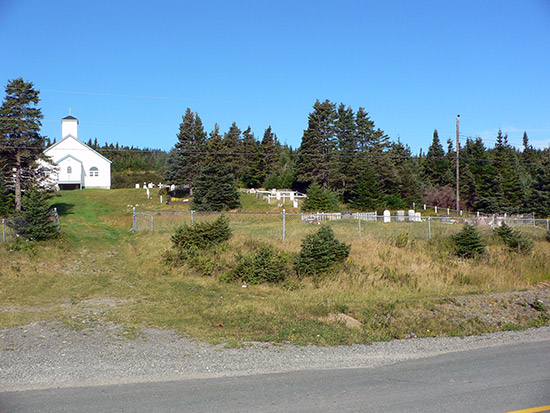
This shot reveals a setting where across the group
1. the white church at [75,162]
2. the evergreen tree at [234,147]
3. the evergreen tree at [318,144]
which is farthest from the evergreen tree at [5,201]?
the evergreen tree at [318,144]

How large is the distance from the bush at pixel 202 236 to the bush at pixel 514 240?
42.7ft

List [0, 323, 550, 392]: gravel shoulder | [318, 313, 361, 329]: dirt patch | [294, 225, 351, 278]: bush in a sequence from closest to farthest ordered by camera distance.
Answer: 1. [0, 323, 550, 392]: gravel shoulder
2. [318, 313, 361, 329]: dirt patch
3. [294, 225, 351, 278]: bush

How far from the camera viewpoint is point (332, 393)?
6.15m

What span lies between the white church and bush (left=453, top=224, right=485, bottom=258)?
162 ft

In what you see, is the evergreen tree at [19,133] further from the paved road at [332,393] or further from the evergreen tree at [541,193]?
the evergreen tree at [541,193]

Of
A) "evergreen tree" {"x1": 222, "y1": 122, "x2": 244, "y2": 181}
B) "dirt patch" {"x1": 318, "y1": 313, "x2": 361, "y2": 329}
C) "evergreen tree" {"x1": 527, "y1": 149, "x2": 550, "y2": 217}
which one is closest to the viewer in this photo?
"dirt patch" {"x1": 318, "y1": 313, "x2": 361, "y2": 329}

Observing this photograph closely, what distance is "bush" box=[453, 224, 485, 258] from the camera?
1953cm

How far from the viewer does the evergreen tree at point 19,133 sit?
28.9m

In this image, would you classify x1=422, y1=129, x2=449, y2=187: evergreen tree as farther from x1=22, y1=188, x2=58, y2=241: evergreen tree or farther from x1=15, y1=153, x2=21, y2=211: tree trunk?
x1=22, y1=188, x2=58, y2=241: evergreen tree

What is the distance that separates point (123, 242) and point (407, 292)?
14.0 meters

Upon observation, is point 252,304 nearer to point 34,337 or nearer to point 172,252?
point 34,337

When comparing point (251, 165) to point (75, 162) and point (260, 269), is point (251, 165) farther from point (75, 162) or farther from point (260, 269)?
point (260, 269)

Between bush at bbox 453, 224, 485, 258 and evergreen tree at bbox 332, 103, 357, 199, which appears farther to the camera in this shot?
evergreen tree at bbox 332, 103, 357, 199

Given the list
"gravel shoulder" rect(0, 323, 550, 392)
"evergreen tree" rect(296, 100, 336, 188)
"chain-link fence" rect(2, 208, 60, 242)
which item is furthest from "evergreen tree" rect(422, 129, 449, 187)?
"gravel shoulder" rect(0, 323, 550, 392)
